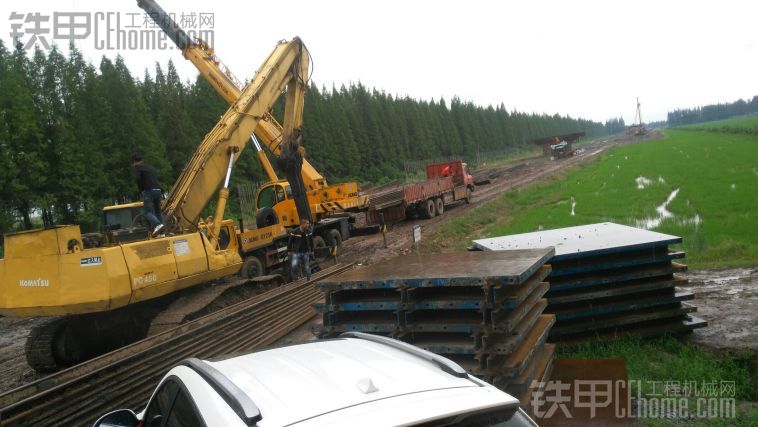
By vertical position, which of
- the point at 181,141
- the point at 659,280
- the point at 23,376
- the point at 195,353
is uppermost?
the point at 181,141

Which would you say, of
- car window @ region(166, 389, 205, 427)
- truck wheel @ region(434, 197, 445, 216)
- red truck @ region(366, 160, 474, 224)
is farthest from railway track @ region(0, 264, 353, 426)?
truck wheel @ region(434, 197, 445, 216)

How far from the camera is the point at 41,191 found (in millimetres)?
24406

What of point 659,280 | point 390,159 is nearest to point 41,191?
point 659,280

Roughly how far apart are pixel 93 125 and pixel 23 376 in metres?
21.9

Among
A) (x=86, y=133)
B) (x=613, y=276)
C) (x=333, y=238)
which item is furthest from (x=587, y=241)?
(x=86, y=133)

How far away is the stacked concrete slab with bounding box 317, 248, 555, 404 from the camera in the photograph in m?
4.57

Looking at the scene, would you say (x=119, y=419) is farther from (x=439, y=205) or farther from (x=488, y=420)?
(x=439, y=205)

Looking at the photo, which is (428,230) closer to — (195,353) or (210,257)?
(210,257)

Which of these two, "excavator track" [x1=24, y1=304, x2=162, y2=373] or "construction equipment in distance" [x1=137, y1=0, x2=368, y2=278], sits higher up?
"construction equipment in distance" [x1=137, y1=0, x2=368, y2=278]

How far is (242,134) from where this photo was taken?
12383mm

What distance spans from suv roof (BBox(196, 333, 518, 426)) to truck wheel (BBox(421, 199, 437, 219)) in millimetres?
21807

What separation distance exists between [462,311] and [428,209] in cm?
2003

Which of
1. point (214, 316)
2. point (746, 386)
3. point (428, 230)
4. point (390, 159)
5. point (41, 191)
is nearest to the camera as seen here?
point (746, 386)

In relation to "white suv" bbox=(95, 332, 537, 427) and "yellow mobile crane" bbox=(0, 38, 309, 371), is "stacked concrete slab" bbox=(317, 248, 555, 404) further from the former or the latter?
"yellow mobile crane" bbox=(0, 38, 309, 371)
